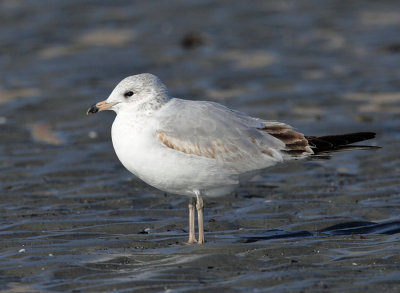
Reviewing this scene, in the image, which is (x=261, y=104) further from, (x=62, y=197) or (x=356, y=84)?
(x=62, y=197)

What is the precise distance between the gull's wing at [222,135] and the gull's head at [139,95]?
0.12m

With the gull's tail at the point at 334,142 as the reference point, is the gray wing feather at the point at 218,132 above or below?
above

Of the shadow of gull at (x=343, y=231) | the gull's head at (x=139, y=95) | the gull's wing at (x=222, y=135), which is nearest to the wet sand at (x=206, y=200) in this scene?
the shadow of gull at (x=343, y=231)

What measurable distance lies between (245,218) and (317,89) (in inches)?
247

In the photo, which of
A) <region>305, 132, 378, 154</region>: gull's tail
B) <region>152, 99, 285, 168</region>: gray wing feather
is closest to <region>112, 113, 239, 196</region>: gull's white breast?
<region>152, 99, 285, 168</region>: gray wing feather

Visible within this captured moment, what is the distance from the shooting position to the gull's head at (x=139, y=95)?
7973 millimetres

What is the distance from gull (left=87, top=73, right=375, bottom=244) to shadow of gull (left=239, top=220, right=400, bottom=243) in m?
0.59

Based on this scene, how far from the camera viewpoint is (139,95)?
7.99 metres

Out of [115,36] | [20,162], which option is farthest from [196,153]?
[115,36]

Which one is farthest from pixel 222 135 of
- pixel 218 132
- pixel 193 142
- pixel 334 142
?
pixel 334 142

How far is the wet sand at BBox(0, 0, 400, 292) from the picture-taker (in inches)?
277

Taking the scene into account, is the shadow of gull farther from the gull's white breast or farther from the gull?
the gull's white breast

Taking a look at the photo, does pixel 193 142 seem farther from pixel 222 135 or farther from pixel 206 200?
pixel 206 200

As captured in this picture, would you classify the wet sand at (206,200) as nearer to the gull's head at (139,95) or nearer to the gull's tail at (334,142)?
the gull's tail at (334,142)
